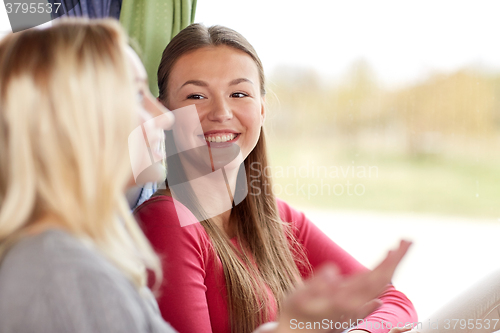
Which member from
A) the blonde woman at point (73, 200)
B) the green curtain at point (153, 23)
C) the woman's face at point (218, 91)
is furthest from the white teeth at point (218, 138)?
the blonde woman at point (73, 200)

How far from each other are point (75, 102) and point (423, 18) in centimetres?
163

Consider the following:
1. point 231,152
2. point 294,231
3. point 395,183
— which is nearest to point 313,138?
point 395,183

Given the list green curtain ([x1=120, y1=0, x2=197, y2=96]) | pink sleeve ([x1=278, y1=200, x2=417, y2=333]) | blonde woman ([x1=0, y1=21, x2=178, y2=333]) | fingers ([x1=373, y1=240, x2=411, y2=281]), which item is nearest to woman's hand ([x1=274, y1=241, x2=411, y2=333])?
fingers ([x1=373, y1=240, x2=411, y2=281])

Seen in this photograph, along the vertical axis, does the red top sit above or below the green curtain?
below

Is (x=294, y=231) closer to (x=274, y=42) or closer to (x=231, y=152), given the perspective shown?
(x=231, y=152)

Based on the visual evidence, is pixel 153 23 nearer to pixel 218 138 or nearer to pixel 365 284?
pixel 218 138

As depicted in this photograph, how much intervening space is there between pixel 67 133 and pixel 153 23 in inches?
35.9

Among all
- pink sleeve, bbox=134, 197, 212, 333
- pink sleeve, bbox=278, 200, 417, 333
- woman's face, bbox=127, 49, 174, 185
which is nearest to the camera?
woman's face, bbox=127, 49, 174, 185

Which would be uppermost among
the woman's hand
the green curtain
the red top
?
the green curtain

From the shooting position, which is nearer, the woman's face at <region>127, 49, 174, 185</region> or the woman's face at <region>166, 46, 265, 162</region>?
the woman's face at <region>127, 49, 174, 185</region>

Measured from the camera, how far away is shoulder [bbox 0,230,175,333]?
53 centimetres

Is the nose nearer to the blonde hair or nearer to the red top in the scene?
the red top

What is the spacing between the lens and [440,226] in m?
2.03

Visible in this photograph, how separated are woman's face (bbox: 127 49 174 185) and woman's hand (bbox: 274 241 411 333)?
1.19ft
